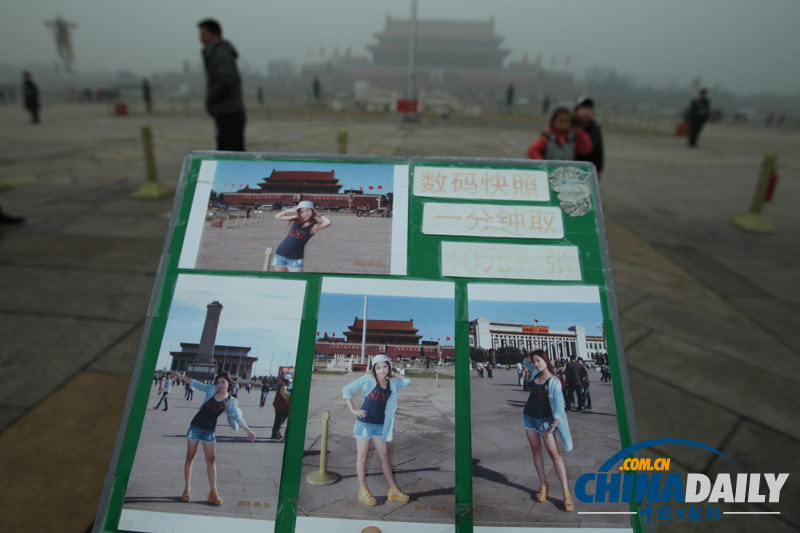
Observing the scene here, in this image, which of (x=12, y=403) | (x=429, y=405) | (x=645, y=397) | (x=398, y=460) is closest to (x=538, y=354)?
(x=429, y=405)

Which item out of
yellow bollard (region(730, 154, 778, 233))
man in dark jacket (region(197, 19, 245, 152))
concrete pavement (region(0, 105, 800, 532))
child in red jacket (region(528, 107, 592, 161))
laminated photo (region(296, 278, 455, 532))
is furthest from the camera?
yellow bollard (region(730, 154, 778, 233))

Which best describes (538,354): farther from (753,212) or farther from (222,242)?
(753,212)

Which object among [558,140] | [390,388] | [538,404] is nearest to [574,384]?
[538,404]

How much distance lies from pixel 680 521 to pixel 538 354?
126 centimetres

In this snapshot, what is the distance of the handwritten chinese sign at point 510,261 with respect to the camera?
144 cm

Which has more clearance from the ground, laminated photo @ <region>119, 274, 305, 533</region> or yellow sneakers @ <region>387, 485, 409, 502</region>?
laminated photo @ <region>119, 274, 305, 533</region>

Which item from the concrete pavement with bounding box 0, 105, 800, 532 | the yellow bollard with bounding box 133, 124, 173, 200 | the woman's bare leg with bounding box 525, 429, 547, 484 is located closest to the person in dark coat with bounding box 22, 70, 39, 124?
the concrete pavement with bounding box 0, 105, 800, 532

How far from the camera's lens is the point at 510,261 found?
1.46 m

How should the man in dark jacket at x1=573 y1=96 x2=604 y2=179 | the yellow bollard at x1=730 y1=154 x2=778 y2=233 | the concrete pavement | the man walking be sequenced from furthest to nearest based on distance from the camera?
1. the yellow bollard at x1=730 y1=154 x2=778 y2=233
2. the man in dark jacket at x1=573 y1=96 x2=604 y2=179
3. the concrete pavement
4. the man walking

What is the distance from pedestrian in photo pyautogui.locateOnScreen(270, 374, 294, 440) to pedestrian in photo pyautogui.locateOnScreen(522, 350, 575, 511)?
2.08ft

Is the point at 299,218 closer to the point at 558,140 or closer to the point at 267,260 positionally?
the point at 267,260

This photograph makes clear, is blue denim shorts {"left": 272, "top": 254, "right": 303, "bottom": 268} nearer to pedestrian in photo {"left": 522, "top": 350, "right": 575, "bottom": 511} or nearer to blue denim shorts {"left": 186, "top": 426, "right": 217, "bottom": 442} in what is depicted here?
blue denim shorts {"left": 186, "top": 426, "right": 217, "bottom": 442}

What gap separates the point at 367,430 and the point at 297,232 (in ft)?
2.01

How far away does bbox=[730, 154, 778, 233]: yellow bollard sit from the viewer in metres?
6.20
